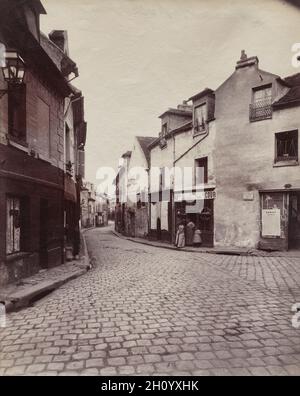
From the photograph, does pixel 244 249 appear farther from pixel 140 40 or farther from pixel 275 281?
pixel 140 40


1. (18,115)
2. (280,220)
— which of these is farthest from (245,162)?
(18,115)

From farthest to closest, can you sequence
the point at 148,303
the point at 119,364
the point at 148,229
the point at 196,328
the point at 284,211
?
the point at 148,229 → the point at 284,211 → the point at 148,303 → the point at 196,328 → the point at 119,364

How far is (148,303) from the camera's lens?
6117 millimetres

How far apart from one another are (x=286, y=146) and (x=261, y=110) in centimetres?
197

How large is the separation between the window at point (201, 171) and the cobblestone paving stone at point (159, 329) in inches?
375

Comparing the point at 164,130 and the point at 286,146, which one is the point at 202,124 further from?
the point at 286,146

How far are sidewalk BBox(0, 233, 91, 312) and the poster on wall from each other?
8.07m

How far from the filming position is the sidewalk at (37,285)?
19.5 ft

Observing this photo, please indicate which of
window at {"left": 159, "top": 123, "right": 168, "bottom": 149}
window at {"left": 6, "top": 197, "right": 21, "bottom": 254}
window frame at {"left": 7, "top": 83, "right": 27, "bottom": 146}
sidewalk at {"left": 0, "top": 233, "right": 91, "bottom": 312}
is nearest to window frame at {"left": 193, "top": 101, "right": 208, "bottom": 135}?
window at {"left": 159, "top": 123, "right": 168, "bottom": 149}

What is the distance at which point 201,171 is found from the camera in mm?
17688

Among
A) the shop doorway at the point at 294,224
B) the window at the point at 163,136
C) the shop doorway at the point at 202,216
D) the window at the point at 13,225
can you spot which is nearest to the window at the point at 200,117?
the window at the point at 163,136

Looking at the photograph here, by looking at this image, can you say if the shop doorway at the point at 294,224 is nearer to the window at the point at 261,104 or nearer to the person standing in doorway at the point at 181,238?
the window at the point at 261,104

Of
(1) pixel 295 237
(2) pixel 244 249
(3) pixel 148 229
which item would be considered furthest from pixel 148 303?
(3) pixel 148 229
